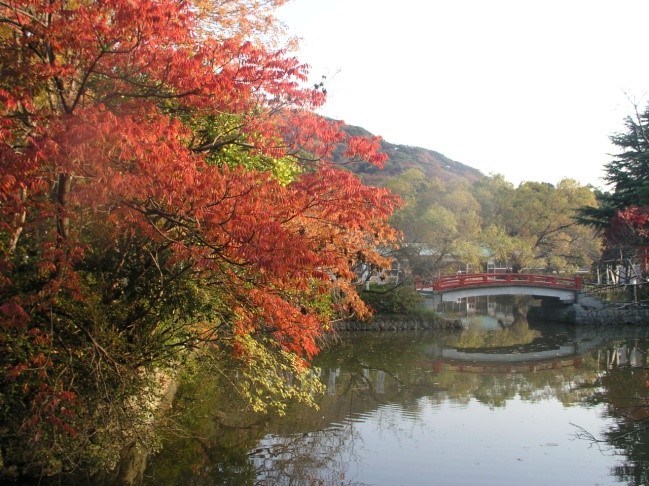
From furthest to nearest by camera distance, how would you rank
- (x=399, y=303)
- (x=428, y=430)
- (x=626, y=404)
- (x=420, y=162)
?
1. (x=420, y=162)
2. (x=399, y=303)
3. (x=626, y=404)
4. (x=428, y=430)

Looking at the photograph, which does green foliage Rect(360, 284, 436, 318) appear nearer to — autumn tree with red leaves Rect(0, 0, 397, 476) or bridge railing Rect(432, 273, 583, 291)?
bridge railing Rect(432, 273, 583, 291)

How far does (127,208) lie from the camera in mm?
5797

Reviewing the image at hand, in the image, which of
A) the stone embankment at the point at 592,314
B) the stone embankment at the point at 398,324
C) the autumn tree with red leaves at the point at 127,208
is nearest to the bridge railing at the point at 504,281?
the stone embankment at the point at 592,314

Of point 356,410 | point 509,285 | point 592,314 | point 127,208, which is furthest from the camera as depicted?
point 509,285

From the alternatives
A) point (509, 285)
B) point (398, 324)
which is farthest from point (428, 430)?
point (509, 285)

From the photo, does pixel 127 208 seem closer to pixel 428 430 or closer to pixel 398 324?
pixel 428 430

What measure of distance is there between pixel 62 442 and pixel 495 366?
14.6m

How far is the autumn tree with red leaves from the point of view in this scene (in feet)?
17.6

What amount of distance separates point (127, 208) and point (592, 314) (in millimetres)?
26982

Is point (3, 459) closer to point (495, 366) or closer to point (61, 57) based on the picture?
point (61, 57)

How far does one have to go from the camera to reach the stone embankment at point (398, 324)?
2572 centimetres

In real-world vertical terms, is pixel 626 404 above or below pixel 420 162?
below

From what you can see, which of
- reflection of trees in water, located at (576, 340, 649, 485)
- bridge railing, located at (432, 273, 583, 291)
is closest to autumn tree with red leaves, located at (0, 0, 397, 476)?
reflection of trees in water, located at (576, 340, 649, 485)

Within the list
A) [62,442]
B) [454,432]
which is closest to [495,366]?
[454,432]
